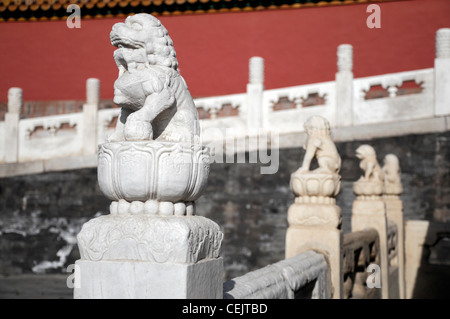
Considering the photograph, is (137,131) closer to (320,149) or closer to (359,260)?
(320,149)

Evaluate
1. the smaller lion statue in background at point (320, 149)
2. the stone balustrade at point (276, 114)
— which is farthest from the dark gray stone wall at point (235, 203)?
the smaller lion statue in background at point (320, 149)

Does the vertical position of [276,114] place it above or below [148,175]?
above

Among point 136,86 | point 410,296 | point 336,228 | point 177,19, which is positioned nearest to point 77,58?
point 177,19

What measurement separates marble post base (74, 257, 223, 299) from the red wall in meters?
8.96

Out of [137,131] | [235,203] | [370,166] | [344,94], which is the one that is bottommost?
[235,203]

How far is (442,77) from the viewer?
8.66 m

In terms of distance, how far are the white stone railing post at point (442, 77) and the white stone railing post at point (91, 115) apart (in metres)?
5.34

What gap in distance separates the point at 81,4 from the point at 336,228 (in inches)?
332

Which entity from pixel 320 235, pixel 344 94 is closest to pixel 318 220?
pixel 320 235

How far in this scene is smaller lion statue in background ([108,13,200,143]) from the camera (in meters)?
2.23

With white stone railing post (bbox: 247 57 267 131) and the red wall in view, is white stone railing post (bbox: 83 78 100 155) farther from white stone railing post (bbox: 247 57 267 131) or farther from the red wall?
white stone railing post (bbox: 247 57 267 131)

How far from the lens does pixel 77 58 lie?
37.1ft

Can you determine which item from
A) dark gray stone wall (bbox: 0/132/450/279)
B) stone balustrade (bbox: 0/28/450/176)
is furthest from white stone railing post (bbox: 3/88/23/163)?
dark gray stone wall (bbox: 0/132/450/279)

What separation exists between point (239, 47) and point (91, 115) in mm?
3011
